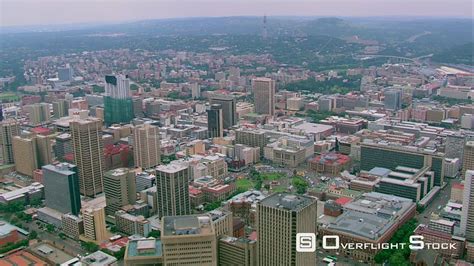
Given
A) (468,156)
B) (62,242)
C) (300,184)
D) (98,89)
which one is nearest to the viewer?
(62,242)

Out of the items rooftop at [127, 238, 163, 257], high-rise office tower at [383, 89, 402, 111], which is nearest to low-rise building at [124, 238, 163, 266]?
rooftop at [127, 238, 163, 257]

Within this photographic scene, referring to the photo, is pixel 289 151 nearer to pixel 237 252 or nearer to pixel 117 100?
pixel 237 252

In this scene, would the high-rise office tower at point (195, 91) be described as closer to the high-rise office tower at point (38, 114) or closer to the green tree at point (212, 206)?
the high-rise office tower at point (38, 114)

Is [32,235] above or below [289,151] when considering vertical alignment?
below

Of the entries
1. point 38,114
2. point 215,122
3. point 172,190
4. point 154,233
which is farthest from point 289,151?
point 38,114

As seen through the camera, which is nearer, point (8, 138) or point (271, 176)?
point (271, 176)

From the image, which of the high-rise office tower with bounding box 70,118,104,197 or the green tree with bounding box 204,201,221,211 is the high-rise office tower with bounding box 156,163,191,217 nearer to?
the green tree with bounding box 204,201,221,211

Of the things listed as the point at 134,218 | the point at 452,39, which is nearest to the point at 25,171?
the point at 134,218
